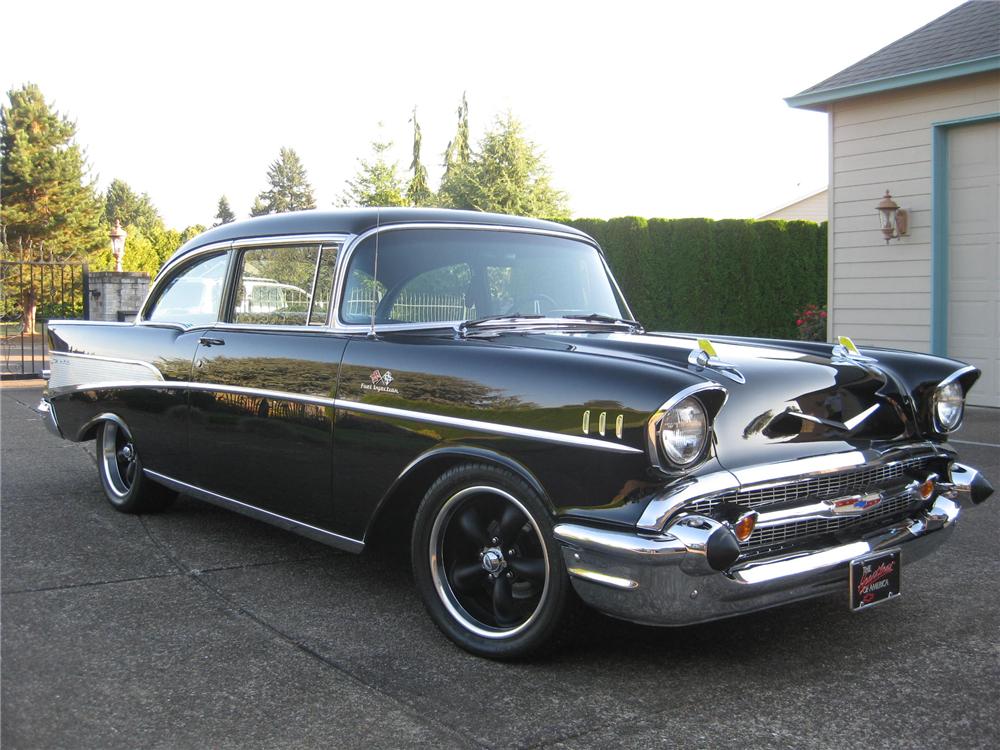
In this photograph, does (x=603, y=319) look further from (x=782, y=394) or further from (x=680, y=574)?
(x=680, y=574)

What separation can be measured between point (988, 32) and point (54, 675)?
10.2 meters

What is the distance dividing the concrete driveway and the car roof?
58.9 inches

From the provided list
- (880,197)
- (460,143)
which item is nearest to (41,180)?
(460,143)

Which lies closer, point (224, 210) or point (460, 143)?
point (460, 143)

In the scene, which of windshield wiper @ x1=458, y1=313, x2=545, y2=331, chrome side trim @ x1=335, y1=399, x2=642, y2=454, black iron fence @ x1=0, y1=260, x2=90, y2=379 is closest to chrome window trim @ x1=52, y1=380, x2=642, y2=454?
chrome side trim @ x1=335, y1=399, x2=642, y2=454

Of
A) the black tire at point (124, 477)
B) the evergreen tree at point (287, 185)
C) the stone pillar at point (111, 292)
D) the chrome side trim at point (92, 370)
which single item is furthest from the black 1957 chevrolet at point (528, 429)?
the evergreen tree at point (287, 185)

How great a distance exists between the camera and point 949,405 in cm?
371

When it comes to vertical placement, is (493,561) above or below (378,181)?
below

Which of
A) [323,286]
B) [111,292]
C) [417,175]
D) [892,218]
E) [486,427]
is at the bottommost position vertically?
[486,427]

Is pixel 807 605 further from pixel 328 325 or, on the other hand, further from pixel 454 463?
pixel 328 325

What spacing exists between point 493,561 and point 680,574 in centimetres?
73

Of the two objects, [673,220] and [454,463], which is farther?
[673,220]

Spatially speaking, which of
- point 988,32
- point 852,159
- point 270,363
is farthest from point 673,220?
point 270,363

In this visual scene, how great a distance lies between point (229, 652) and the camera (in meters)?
3.27
